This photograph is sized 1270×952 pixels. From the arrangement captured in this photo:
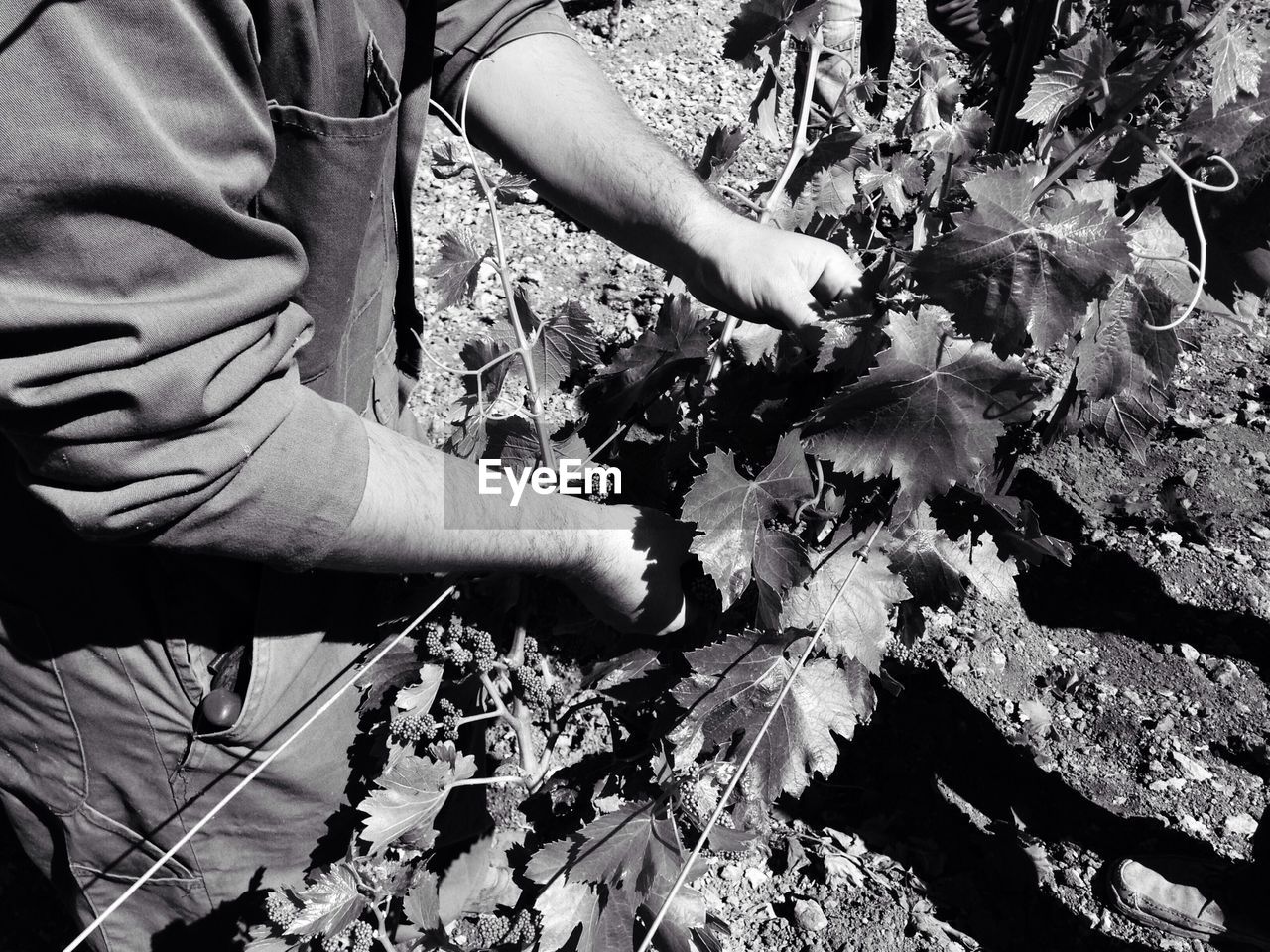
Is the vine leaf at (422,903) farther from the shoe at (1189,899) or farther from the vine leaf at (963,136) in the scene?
the shoe at (1189,899)

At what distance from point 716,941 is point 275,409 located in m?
1.21

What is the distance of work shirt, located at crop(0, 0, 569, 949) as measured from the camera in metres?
0.97

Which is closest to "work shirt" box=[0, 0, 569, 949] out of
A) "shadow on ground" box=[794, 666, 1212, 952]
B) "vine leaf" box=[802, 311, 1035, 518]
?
"vine leaf" box=[802, 311, 1035, 518]

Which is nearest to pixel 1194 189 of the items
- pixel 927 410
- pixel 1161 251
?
pixel 1161 251

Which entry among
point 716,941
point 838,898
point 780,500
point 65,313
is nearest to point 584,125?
point 780,500

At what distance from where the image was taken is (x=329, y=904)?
5.30 feet

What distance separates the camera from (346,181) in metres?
1.42

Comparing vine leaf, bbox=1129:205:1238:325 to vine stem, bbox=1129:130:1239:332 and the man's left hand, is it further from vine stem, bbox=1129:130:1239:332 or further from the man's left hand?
the man's left hand

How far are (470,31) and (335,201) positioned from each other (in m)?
0.63

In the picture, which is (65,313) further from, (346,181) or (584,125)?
(584,125)

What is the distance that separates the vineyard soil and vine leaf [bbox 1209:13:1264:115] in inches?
74.7

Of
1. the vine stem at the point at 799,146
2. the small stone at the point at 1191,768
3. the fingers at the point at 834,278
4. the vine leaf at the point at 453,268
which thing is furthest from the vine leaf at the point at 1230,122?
the small stone at the point at 1191,768

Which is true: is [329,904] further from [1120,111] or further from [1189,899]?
[1189,899]

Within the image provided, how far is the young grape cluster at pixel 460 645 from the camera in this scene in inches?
64.1
